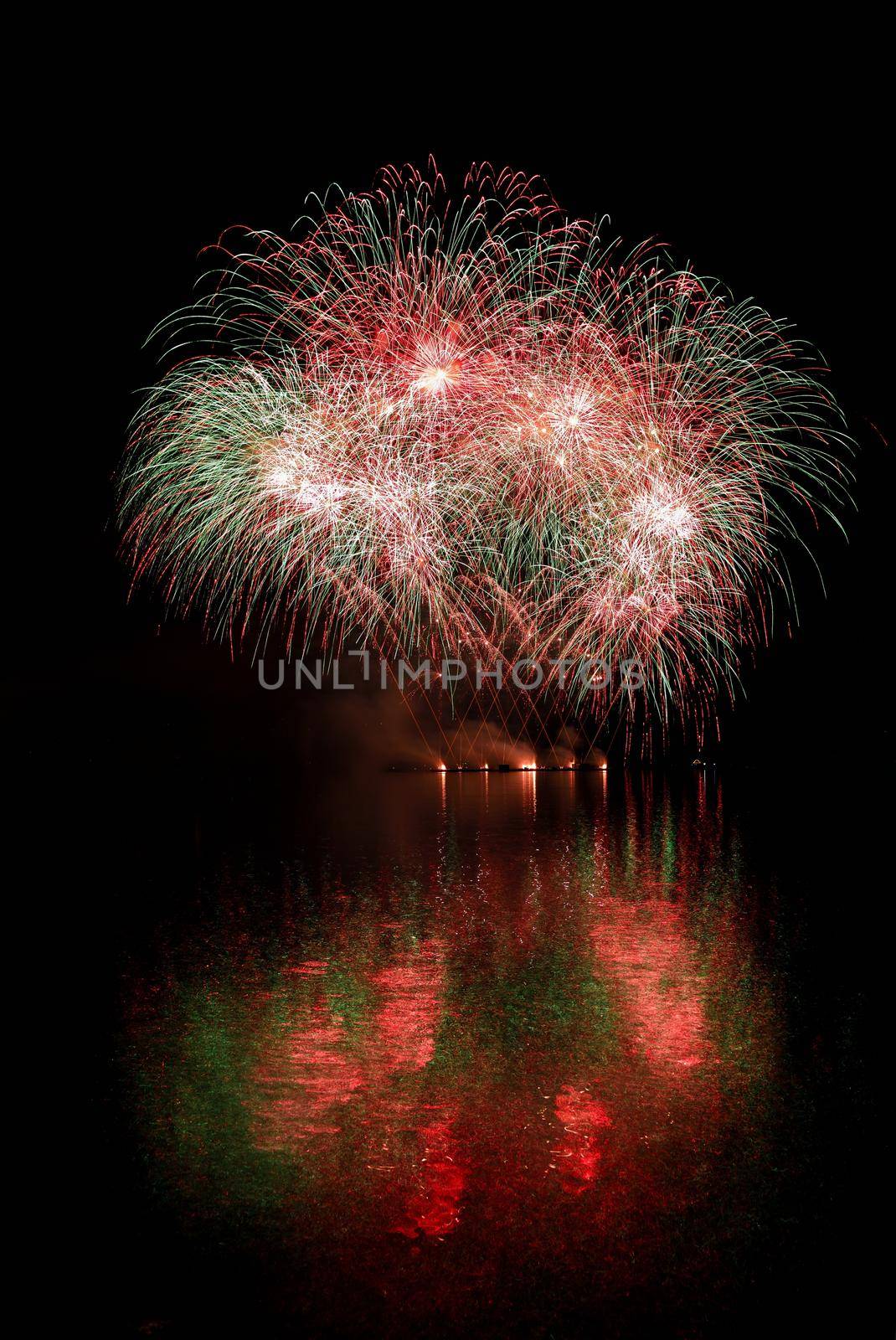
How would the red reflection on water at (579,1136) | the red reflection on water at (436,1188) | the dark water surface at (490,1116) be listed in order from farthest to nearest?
the red reflection on water at (579,1136)
the red reflection on water at (436,1188)
the dark water surface at (490,1116)

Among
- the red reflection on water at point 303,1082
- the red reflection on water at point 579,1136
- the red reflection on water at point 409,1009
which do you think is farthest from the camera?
the red reflection on water at point 409,1009

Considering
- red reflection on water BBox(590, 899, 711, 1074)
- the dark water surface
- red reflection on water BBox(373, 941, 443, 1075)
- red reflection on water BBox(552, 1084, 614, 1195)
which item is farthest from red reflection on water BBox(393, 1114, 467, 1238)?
red reflection on water BBox(590, 899, 711, 1074)

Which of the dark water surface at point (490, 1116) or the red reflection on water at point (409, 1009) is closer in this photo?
the dark water surface at point (490, 1116)

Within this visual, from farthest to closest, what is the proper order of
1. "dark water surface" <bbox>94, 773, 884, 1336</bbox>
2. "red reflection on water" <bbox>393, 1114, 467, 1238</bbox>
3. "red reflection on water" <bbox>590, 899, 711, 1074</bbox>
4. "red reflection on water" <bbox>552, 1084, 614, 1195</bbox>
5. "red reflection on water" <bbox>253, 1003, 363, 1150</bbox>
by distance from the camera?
"red reflection on water" <bbox>590, 899, 711, 1074</bbox> < "red reflection on water" <bbox>253, 1003, 363, 1150</bbox> < "red reflection on water" <bbox>552, 1084, 614, 1195</bbox> < "red reflection on water" <bbox>393, 1114, 467, 1238</bbox> < "dark water surface" <bbox>94, 773, 884, 1336</bbox>

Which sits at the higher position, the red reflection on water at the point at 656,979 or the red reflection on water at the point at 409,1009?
the red reflection on water at the point at 656,979

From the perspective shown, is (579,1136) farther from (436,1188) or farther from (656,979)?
(656,979)

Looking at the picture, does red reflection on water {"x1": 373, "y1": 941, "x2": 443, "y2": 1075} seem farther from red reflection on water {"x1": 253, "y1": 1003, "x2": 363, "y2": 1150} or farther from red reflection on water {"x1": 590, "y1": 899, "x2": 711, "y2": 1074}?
red reflection on water {"x1": 590, "y1": 899, "x2": 711, "y2": 1074}

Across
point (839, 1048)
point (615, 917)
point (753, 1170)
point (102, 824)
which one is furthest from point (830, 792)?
point (753, 1170)

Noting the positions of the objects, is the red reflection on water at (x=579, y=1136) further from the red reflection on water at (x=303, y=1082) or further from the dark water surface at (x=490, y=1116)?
the red reflection on water at (x=303, y=1082)

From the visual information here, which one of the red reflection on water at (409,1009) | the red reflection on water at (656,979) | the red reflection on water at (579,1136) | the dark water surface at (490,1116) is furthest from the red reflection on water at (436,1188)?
the red reflection on water at (656,979)

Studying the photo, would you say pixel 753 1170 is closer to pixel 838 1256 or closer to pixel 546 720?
pixel 838 1256
